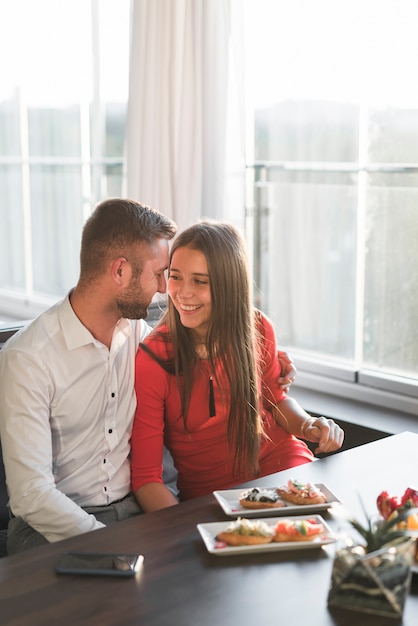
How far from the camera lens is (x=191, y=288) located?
7.20 feet

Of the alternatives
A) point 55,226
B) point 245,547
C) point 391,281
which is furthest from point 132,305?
point 55,226

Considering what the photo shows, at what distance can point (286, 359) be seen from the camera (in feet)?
8.27

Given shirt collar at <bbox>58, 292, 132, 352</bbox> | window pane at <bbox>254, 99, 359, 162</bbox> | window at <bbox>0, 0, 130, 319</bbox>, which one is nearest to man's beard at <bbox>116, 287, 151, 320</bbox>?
shirt collar at <bbox>58, 292, 132, 352</bbox>

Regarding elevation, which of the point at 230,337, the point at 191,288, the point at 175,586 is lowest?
the point at 175,586

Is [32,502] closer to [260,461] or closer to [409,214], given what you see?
[260,461]

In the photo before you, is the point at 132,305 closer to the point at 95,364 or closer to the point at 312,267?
the point at 95,364

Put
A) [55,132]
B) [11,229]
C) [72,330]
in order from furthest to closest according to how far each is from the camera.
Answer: [11,229] → [55,132] → [72,330]

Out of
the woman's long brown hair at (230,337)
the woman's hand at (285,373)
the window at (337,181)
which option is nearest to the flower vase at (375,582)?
the woman's long brown hair at (230,337)

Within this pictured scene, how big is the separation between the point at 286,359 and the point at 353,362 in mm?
1067

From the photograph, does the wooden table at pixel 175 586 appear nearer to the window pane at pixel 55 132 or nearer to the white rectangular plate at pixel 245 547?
the white rectangular plate at pixel 245 547

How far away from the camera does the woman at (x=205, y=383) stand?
2189 mm

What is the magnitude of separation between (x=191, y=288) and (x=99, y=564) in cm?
87

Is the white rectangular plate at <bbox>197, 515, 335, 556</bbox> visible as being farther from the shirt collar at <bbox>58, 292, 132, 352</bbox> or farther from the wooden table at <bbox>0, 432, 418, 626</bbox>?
the shirt collar at <bbox>58, 292, 132, 352</bbox>

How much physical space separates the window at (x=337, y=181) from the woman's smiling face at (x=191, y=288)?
129 centimetres
